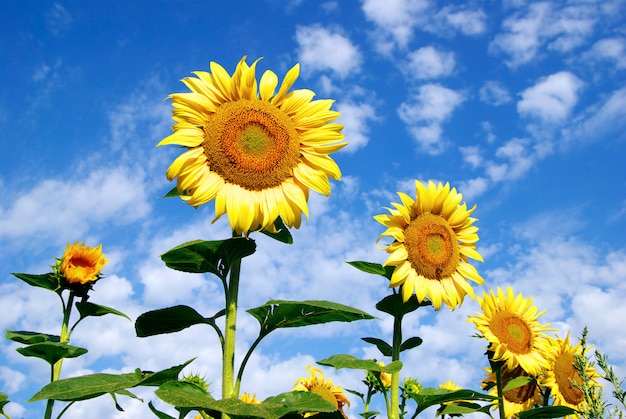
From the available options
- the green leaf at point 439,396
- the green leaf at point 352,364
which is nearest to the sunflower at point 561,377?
the green leaf at point 439,396

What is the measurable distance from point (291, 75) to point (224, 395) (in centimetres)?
196

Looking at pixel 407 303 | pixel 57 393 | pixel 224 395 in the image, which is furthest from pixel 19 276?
pixel 407 303

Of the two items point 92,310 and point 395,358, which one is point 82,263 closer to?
point 92,310

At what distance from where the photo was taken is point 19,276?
4.77m

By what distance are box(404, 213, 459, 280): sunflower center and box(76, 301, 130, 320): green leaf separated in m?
2.35

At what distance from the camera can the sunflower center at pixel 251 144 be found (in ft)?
12.3

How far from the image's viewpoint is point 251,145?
12.5ft

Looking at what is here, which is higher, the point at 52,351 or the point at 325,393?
the point at 325,393

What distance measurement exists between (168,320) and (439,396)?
6.36 feet

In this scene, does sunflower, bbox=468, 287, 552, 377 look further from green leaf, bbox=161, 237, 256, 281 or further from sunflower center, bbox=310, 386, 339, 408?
green leaf, bbox=161, 237, 256, 281

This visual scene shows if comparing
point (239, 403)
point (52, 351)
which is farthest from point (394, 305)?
point (52, 351)

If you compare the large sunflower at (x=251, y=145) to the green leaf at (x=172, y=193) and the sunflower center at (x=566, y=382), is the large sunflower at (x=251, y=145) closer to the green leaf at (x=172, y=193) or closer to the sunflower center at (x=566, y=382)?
the green leaf at (x=172, y=193)

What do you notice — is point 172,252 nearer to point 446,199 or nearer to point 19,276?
point 19,276

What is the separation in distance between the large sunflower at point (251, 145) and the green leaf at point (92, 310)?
169cm
